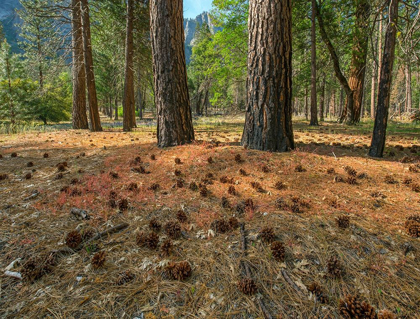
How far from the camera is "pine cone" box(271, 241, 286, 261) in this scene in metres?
1.57

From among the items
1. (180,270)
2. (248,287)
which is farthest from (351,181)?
(180,270)

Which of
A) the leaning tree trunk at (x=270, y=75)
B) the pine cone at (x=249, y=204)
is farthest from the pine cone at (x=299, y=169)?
the pine cone at (x=249, y=204)

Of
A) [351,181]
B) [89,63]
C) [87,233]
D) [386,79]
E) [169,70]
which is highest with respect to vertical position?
Result: [89,63]

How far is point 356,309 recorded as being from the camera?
1.17 m

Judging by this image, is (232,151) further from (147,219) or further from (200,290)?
(200,290)

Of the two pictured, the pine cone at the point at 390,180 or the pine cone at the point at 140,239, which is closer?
the pine cone at the point at 140,239

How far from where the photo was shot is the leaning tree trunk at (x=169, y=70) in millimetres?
4229

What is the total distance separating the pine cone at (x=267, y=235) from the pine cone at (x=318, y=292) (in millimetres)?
443

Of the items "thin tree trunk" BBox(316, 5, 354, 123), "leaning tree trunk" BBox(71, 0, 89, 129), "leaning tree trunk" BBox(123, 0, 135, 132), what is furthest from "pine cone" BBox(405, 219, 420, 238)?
"leaning tree trunk" BBox(71, 0, 89, 129)

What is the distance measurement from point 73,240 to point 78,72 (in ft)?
33.1

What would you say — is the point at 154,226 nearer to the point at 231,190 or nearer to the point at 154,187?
the point at 154,187

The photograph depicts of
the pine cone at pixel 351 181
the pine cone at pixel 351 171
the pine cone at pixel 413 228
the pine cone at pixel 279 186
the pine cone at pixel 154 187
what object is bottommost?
the pine cone at pixel 413 228

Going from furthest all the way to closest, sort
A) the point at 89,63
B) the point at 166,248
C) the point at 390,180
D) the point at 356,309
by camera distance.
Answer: the point at 89,63 → the point at 390,180 → the point at 166,248 → the point at 356,309

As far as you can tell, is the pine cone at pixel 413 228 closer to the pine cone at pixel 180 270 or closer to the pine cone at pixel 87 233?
the pine cone at pixel 180 270
